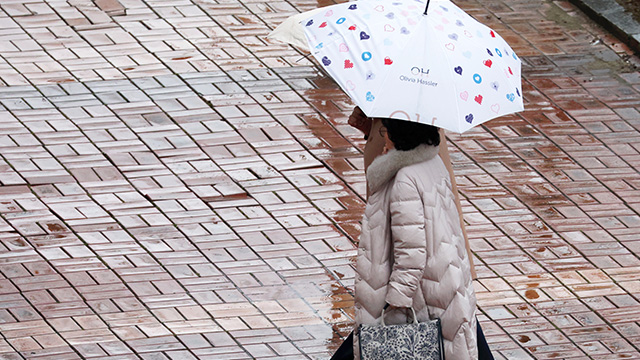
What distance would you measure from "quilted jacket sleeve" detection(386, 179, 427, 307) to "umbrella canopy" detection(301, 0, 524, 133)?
332 mm

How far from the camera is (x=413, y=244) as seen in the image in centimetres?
418

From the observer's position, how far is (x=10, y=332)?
5488 mm

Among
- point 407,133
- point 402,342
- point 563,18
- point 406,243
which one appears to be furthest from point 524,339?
point 563,18

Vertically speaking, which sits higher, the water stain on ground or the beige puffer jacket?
the beige puffer jacket

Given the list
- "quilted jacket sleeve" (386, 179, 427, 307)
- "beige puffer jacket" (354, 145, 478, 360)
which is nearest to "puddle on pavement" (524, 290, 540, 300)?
"beige puffer jacket" (354, 145, 478, 360)

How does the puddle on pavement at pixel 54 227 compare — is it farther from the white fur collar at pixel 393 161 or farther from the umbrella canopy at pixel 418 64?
the white fur collar at pixel 393 161

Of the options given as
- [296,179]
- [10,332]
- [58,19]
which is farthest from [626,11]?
[10,332]

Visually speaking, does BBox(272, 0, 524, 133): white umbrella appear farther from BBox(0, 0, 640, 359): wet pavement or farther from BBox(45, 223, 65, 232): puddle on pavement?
BBox(45, 223, 65, 232): puddle on pavement

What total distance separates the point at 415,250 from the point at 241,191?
2836mm

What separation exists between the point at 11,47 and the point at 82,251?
9.20 feet

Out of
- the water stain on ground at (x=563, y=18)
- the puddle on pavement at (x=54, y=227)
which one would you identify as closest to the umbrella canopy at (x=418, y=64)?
the puddle on pavement at (x=54, y=227)

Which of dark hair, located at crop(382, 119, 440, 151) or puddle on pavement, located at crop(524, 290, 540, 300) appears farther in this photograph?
puddle on pavement, located at crop(524, 290, 540, 300)

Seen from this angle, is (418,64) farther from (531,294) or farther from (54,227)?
(54,227)

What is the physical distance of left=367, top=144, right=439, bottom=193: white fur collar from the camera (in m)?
4.27
